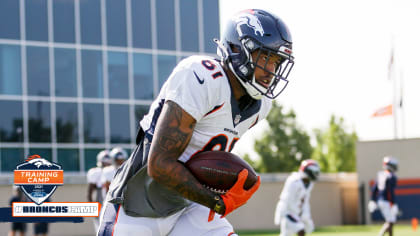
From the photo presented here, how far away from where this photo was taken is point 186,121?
2.88 meters

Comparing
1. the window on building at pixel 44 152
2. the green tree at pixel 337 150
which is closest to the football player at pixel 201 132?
the window on building at pixel 44 152

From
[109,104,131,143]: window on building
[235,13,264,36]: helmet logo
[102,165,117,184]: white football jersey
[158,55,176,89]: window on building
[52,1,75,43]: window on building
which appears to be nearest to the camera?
[235,13,264,36]: helmet logo

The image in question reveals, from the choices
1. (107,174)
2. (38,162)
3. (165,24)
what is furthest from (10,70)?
(38,162)

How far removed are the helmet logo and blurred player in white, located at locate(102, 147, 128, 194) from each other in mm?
7141

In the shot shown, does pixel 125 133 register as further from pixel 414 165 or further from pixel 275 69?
pixel 275 69

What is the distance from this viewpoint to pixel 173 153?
2.91m

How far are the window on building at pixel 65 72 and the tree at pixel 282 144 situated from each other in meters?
28.6

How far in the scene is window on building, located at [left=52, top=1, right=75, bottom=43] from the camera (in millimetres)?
18359

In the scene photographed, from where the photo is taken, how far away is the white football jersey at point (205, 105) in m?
2.88

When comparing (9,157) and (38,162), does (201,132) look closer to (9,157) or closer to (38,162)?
(38,162)

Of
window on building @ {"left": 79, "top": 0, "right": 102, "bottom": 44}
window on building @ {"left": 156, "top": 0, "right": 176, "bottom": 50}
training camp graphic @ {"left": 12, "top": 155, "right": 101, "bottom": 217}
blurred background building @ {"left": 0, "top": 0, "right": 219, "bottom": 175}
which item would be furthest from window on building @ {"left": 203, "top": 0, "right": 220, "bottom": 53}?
training camp graphic @ {"left": 12, "top": 155, "right": 101, "bottom": 217}

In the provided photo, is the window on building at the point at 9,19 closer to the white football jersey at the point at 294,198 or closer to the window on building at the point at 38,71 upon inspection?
the window on building at the point at 38,71

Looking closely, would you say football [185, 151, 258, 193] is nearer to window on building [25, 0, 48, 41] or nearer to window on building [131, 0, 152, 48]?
window on building [25, 0, 48, 41]

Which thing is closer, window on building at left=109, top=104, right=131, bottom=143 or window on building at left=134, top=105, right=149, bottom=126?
window on building at left=109, top=104, right=131, bottom=143
